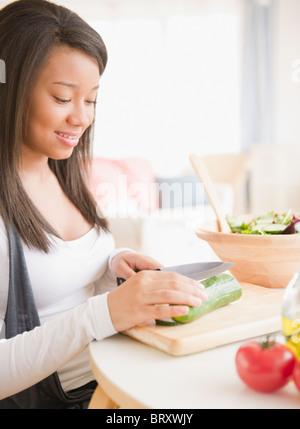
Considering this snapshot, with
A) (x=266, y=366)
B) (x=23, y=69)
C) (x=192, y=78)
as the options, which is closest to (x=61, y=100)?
(x=23, y=69)

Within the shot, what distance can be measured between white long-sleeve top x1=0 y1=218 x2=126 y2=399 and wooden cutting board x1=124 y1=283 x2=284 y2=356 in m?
0.08

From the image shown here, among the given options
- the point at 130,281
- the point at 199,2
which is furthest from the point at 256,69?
the point at 130,281

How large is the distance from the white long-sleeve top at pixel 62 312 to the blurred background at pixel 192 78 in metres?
4.85

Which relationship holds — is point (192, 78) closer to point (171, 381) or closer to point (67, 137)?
point (67, 137)

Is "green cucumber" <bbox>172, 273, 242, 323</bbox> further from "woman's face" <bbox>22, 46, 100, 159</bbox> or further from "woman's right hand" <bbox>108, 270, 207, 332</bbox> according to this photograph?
"woman's face" <bbox>22, 46, 100, 159</bbox>

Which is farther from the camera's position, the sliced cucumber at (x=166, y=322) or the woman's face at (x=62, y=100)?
the woman's face at (x=62, y=100)

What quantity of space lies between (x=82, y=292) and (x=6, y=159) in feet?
1.19

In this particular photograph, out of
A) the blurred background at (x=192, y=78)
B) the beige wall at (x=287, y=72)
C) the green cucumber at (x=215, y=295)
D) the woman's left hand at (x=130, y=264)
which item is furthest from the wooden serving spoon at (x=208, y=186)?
the beige wall at (x=287, y=72)

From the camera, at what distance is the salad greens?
1097 millimetres

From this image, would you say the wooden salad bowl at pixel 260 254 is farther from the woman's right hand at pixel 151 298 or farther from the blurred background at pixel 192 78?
the blurred background at pixel 192 78

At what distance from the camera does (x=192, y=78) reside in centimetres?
616

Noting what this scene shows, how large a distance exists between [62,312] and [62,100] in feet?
1.59

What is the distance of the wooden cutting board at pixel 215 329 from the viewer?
0.73m

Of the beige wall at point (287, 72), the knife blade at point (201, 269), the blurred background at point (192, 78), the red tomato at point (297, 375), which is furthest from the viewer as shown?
the blurred background at point (192, 78)
